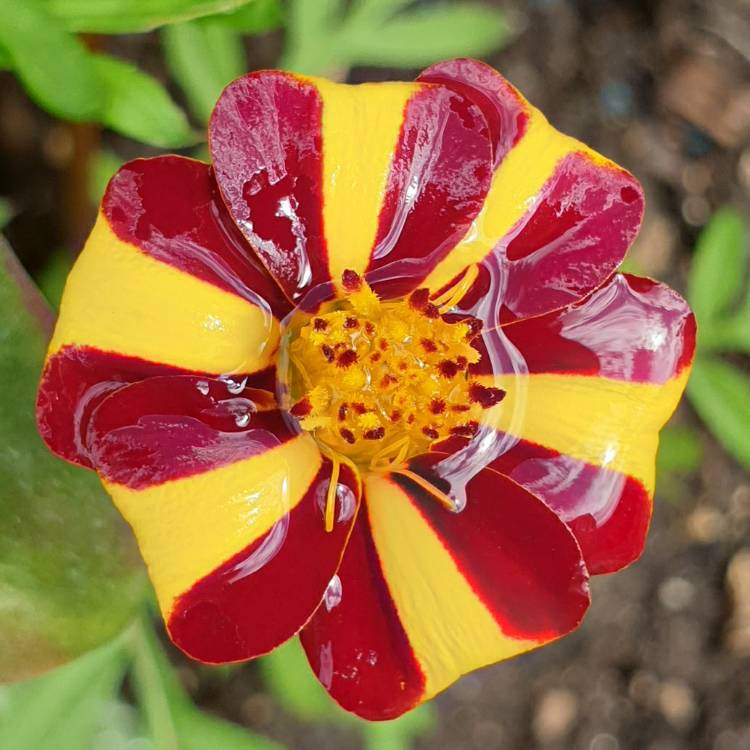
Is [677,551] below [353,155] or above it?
below

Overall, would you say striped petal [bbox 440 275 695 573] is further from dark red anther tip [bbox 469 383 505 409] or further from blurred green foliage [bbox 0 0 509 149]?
blurred green foliage [bbox 0 0 509 149]

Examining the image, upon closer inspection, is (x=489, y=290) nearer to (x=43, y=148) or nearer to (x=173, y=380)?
(x=173, y=380)

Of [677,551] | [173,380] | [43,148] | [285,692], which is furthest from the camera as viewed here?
[677,551]

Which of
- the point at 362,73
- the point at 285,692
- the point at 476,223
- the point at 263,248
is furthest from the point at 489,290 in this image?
the point at 362,73

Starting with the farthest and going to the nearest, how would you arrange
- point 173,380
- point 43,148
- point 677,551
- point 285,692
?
point 677,551 < point 43,148 < point 285,692 < point 173,380

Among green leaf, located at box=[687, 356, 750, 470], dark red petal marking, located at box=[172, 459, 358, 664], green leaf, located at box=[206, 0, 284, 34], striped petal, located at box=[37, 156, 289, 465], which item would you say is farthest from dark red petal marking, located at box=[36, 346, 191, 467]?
green leaf, located at box=[687, 356, 750, 470]

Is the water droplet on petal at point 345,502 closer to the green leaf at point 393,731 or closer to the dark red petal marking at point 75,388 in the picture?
the dark red petal marking at point 75,388
